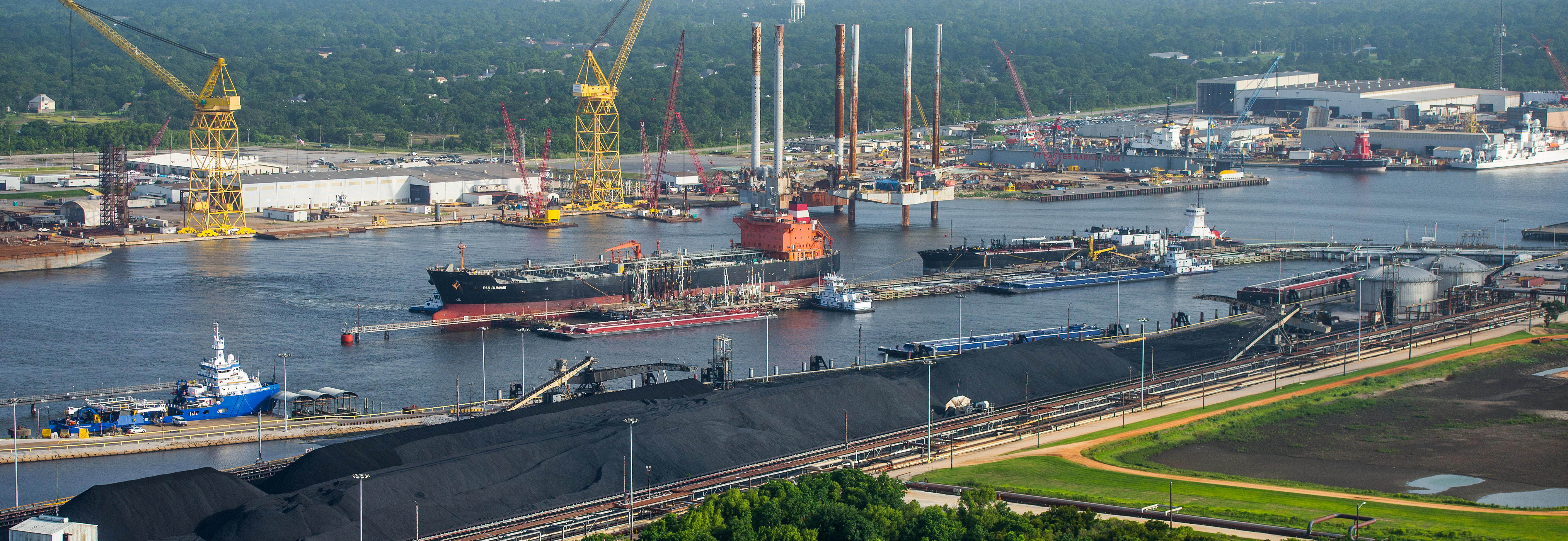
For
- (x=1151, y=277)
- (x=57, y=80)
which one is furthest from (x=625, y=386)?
(x=57, y=80)

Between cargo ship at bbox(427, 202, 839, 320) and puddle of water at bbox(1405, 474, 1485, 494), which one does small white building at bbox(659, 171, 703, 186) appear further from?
puddle of water at bbox(1405, 474, 1485, 494)

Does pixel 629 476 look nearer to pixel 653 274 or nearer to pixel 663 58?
pixel 653 274

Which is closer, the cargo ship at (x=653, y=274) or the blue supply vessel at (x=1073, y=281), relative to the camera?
the cargo ship at (x=653, y=274)

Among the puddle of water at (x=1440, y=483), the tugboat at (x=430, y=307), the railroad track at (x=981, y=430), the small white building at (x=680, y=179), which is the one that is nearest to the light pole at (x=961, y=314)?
the railroad track at (x=981, y=430)

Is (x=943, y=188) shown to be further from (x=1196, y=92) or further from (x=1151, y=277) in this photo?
(x=1196, y=92)

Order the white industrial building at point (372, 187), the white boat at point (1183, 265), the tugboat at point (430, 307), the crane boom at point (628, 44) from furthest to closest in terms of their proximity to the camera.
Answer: the crane boom at point (628, 44)
the white industrial building at point (372, 187)
the white boat at point (1183, 265)
the tugboat at point (430, 307)

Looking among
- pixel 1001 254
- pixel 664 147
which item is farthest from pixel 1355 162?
pixel 1001 254

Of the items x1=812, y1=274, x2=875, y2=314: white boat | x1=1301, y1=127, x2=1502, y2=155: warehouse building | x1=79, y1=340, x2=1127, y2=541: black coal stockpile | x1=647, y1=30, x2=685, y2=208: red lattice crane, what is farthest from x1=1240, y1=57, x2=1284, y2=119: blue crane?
x1=79, y1=340, x2=1127, y2=541: black coal stockpile

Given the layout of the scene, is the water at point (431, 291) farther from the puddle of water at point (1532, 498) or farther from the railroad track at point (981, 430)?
the puddle of water at point (1532, 498)
